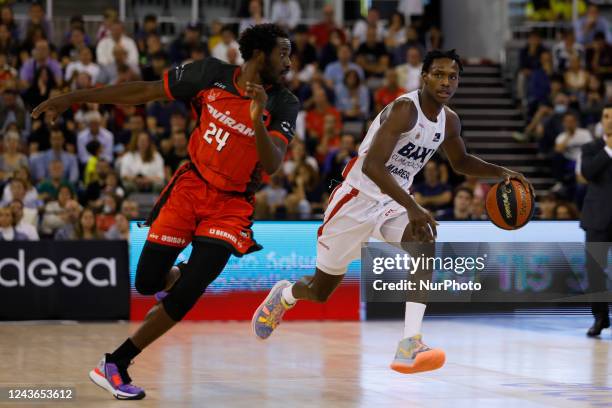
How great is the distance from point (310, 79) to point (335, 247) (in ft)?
34.0

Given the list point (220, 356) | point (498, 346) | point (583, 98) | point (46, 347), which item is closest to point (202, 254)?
point (220, 356)

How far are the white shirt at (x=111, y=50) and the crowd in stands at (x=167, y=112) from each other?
16 millimetres

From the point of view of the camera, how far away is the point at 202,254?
744 centimetres

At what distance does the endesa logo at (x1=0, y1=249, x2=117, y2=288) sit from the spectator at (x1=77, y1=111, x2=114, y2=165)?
3.52 m

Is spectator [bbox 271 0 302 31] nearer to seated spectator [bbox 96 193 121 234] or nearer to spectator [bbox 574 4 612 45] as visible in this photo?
spectator [bbox 574 4 612 45]

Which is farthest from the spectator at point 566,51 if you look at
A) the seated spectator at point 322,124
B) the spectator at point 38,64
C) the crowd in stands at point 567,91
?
the spectator at point 38,64

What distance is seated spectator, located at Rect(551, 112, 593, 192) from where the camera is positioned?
17625 millimetres

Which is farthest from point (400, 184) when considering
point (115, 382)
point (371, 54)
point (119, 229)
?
point (371, 54)

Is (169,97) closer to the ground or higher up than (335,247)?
higher up

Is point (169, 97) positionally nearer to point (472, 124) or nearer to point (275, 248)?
point (275, 248)

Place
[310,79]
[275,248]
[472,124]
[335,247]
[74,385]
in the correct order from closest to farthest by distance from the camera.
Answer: [74,385] < [335,247] < [275,248] < [310,79] < [472,124]

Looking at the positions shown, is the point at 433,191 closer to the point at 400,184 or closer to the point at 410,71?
the point at 410,71

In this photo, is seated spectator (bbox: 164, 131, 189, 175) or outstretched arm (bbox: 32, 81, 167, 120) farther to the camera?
seated spectator (bbox: 164, 131, 189, 175)

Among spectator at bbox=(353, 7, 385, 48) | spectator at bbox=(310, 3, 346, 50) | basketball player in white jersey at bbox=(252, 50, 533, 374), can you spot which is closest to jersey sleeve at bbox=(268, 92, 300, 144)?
basketball player in white jersey at bbox=(252, 50, 533, 374)
